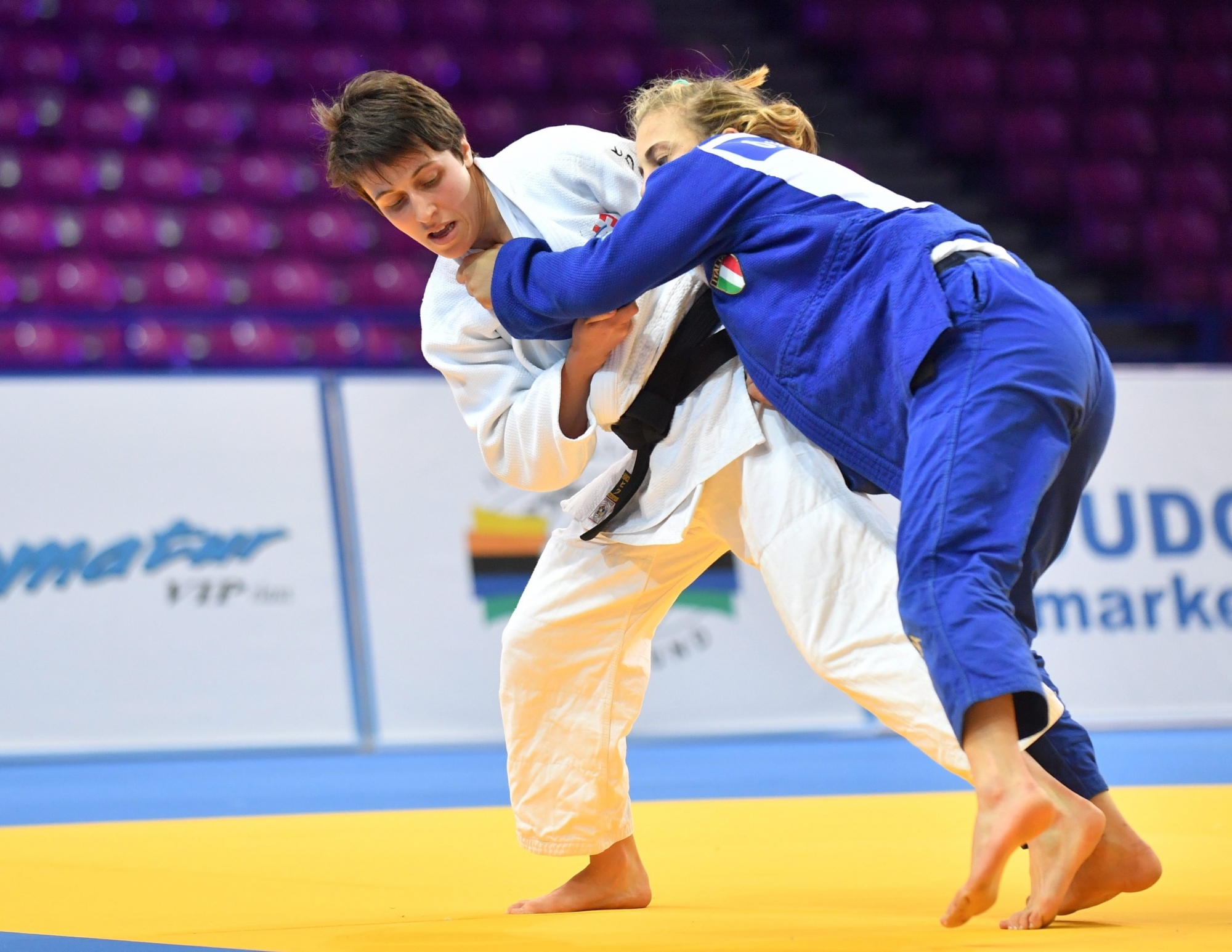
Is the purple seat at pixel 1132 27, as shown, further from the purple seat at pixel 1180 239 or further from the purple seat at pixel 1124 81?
the purple seat at pixel 1180 239

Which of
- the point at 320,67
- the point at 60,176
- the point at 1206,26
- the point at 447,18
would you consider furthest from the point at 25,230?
the point at 1206,26

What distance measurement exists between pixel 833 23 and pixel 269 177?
412 cm

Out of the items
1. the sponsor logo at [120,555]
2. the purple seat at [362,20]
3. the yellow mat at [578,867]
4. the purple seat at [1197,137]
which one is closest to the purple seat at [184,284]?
the purple seat at [362,20]

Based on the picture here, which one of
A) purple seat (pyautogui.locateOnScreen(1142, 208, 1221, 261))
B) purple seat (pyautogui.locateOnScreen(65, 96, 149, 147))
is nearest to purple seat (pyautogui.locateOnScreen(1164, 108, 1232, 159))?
purple seat (pyautogui.locateOnScreen(1142, 208, 1221, 261))

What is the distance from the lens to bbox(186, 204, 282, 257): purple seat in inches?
293

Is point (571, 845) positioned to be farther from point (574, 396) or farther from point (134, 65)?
point (134, 65)

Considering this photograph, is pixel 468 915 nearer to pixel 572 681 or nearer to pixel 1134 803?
pixel 572 681

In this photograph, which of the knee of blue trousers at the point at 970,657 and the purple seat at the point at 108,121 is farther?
the purple seat at the point at 108,121

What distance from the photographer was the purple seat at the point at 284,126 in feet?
26.0

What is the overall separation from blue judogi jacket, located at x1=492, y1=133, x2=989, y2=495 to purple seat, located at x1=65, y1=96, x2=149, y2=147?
6.57 meters

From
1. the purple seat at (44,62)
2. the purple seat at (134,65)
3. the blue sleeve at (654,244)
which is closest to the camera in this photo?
the blue sleeve at (654,244)

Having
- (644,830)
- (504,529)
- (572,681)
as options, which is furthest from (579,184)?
(504,529)

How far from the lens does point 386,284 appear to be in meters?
7.46

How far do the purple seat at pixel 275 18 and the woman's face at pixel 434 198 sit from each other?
672 cm
